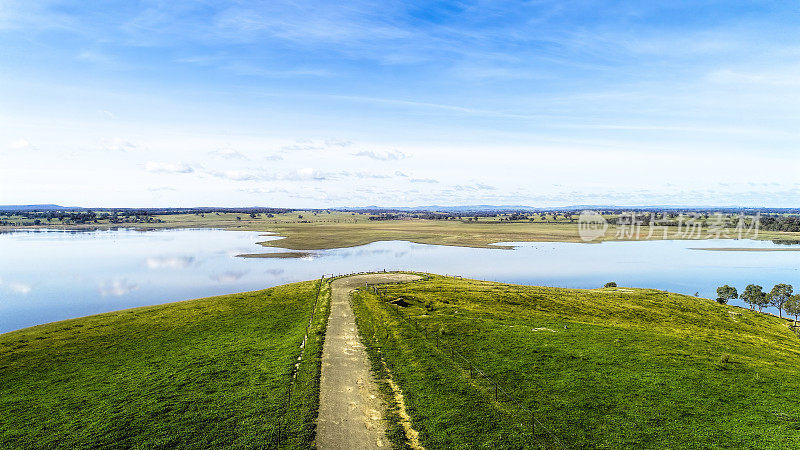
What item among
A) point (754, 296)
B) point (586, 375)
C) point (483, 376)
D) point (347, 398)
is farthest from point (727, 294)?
point (347, 398)

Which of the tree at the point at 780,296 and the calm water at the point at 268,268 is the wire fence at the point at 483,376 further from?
the tree at the point at 780,296

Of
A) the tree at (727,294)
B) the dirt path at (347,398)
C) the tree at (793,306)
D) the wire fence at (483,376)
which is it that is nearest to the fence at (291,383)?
the dirt path at (347,398)

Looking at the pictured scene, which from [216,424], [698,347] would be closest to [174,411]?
[216,424]

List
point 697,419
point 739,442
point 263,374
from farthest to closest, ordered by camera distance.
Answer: point 263,374
point 697,419
point 739,442

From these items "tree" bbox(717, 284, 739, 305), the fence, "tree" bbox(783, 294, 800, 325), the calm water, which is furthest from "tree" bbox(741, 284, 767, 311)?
the fence

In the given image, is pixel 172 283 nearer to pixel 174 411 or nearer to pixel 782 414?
pixel 174 411

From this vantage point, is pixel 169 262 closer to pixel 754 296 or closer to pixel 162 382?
pixel 162 382
